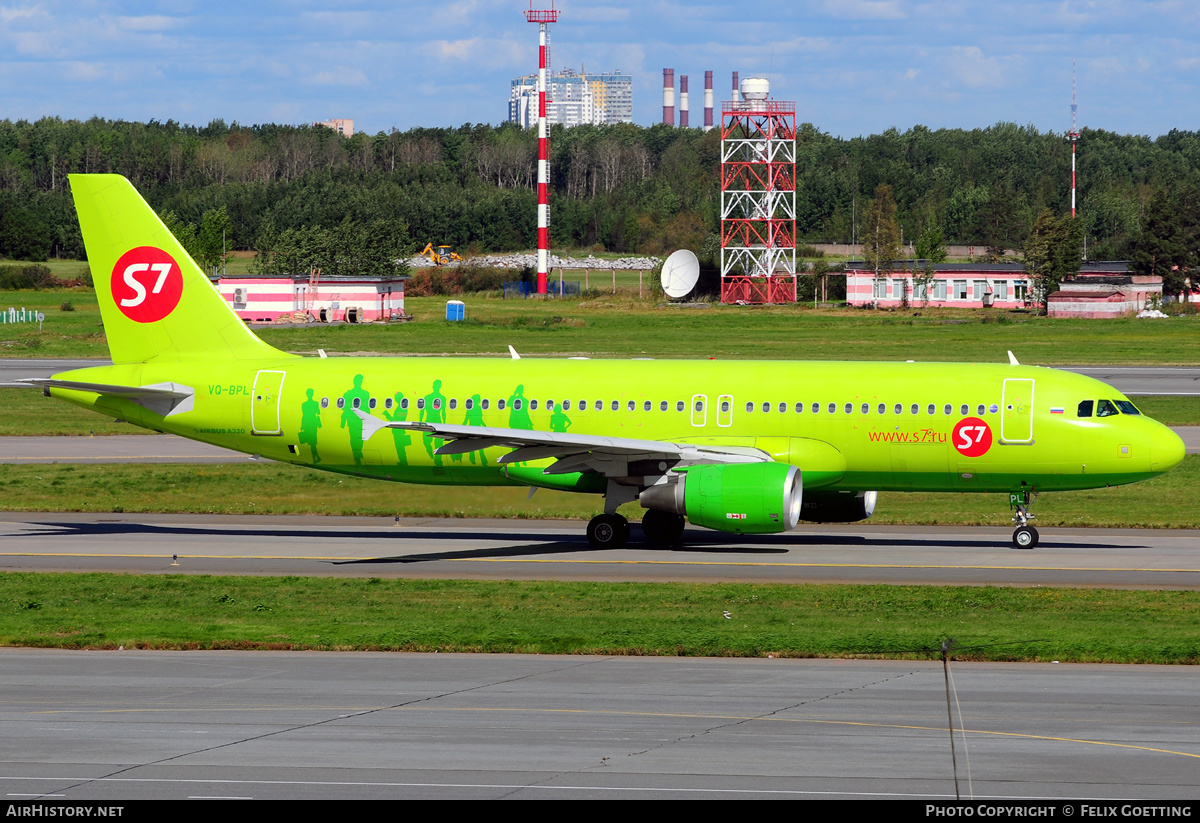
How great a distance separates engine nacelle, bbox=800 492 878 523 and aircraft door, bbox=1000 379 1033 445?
4.09 meters

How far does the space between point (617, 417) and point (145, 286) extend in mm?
13741

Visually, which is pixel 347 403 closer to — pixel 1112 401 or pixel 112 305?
pixel 112 305

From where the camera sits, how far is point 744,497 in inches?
1230

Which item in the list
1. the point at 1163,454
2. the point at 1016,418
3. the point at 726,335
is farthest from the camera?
the point at 726,335

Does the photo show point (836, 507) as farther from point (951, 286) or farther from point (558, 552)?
point (951, 286)

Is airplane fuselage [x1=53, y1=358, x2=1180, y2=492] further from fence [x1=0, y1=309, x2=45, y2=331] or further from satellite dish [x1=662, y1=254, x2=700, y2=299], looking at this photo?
satellite dish [x1=662, y1=254, x2=700, y2=299]

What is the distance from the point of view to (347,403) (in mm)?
35594

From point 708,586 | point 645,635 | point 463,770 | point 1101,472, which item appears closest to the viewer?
point 463,770

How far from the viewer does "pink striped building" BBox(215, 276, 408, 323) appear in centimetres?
11331

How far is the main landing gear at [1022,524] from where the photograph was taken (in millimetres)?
33719

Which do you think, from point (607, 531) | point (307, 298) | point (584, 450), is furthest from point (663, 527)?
point (307, 298)

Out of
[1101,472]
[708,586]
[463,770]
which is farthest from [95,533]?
[1101,472]

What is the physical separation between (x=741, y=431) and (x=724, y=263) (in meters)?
117

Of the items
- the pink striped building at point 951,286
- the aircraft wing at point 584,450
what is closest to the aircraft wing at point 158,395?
the aircraft wing at point 584,450
